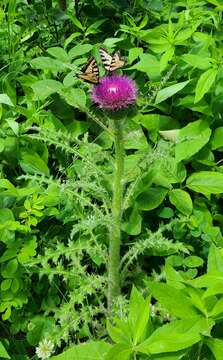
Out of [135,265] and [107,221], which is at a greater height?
[107,221]

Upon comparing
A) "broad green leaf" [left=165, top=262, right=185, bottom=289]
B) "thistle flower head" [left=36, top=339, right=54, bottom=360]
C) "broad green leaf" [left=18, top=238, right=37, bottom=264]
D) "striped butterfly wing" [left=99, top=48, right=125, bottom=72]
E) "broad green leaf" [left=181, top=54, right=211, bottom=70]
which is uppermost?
"striped butterfly wing" [left=99, top=48, right=125, bottom=72]

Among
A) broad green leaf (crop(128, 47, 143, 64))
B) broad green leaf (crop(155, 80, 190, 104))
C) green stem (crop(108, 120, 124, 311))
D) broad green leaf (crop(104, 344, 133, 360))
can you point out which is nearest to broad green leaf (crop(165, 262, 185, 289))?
broad green leaf (crop(104, 344, 133, 360))

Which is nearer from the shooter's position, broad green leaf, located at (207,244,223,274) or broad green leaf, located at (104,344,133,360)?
broad green leaf, located at (104,344,133,360)

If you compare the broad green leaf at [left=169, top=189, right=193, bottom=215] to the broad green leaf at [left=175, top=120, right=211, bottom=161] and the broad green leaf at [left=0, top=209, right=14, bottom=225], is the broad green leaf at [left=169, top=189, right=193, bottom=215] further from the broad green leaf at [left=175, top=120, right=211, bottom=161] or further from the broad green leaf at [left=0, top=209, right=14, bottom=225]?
the broad green leaf at [left=0, top=209, right=14, bottom=225]

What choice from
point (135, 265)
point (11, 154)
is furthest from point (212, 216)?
point (11, 154)

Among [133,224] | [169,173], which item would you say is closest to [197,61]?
[169,173]

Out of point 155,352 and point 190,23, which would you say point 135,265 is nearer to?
point 155,352

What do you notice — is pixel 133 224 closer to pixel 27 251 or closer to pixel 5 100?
pixel 27 251

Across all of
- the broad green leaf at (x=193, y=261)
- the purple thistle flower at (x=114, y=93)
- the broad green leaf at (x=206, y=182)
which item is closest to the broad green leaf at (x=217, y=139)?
the broad green leaf at (x=206, y=182)
